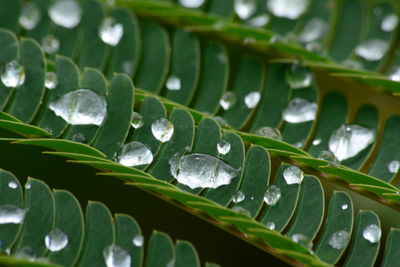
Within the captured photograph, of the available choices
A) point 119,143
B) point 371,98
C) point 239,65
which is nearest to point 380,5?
point 371,98

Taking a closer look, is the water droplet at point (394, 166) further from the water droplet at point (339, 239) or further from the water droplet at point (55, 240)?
the water droplet at point (55, 240)

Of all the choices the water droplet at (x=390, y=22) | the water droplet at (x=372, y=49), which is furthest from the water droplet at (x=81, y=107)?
the water droplet at (x=390, y=22)

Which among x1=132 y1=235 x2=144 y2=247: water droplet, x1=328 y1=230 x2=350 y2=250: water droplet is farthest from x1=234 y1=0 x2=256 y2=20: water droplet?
x1=132 y1=235 x2=144 y2=247: water droplet

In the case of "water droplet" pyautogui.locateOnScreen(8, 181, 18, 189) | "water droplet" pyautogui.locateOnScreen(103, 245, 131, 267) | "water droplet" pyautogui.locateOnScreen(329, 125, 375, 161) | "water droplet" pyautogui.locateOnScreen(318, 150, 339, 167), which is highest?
"water droplet" pyautogui.locateOnScreen(329, 125, 375, 161)

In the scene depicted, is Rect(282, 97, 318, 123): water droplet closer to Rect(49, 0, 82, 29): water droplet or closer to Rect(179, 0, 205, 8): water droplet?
Rect(179, 0, 205, 8): water droplet

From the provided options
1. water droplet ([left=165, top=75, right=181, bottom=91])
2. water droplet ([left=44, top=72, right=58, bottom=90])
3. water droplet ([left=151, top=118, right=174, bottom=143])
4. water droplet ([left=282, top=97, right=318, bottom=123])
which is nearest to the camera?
water droplet ([left=151, top=118, right=174, bottom=143])
